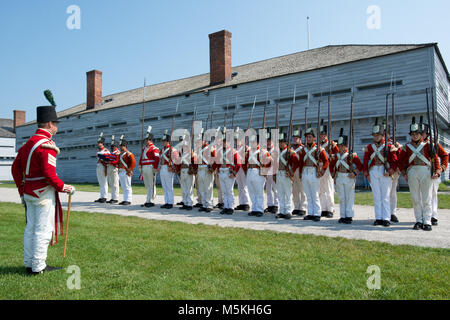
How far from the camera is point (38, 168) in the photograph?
4.70 meters

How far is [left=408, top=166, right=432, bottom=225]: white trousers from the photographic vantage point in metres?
7.34

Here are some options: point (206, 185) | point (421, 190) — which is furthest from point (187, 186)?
point (421, 190)

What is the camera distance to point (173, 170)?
11.9m

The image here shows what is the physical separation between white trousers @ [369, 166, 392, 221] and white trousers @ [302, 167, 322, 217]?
1342mm

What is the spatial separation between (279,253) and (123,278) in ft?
7.49

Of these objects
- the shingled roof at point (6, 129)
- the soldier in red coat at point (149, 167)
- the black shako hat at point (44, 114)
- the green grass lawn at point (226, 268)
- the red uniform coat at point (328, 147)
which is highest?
the shingled roof at point (6, 129)

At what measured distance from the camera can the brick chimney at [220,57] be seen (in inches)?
1077

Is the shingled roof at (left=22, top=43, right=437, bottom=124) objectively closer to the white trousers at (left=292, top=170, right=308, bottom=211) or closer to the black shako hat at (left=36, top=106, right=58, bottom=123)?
the white trousers at (left=292, top=170, right=308, bottom=211)

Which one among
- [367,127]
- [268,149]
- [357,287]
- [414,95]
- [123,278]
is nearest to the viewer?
A: [357,287]

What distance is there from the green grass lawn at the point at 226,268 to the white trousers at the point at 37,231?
9.4 inches

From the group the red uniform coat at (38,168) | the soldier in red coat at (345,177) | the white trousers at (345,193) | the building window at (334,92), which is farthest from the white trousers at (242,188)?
the building window at (334,92)

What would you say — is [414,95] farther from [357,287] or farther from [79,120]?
[79,120]

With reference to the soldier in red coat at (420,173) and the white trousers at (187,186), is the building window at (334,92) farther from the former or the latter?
the soldier in red coat at (420,173)
